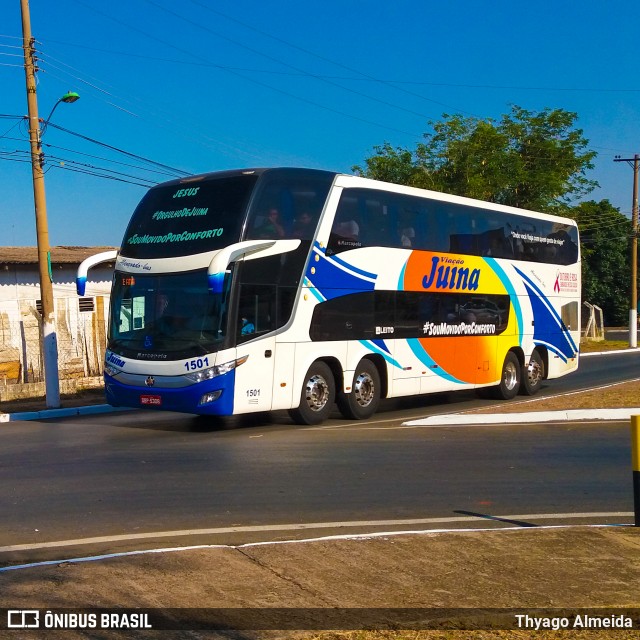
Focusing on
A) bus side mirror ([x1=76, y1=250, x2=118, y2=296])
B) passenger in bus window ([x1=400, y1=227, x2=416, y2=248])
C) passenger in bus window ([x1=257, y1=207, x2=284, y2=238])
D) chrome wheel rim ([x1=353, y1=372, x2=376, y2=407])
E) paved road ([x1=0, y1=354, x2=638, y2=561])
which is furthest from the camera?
passenger in bus window ([x1=400, y1=227, x2=416, y2=248])

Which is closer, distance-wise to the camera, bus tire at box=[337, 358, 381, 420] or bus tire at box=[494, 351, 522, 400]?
bus tire at box=[337, 358, 381, 420]

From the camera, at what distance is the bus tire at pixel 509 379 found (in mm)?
20609

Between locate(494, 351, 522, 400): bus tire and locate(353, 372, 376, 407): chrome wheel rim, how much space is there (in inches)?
187

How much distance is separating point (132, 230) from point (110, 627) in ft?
36.6

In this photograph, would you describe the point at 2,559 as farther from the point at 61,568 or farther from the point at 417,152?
the point at 417,152

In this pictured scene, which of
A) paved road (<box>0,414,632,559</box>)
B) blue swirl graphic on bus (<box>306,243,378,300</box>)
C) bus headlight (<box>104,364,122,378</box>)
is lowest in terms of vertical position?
paved road (<box>0,414,632,559</box>)

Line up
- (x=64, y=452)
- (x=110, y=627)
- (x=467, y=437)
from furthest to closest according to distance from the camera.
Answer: (x=467, y=437) < (x=64, y=452) < (x=110, y=627)

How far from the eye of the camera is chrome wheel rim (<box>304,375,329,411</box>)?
15562mm

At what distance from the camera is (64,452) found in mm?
12406

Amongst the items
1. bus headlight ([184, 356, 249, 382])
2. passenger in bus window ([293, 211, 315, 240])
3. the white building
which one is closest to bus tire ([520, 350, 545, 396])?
passenger in bus window ([293, 211, 315, 240])

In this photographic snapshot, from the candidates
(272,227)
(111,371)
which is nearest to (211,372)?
(111,371)

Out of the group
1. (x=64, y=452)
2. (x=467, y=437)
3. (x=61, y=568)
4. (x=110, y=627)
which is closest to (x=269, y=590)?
(x=110, y=627)

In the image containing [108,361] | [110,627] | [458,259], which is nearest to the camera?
[110,627]

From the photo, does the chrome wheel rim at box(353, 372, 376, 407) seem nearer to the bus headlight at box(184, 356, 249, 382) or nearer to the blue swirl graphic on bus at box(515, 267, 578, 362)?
the bus headlight at box(184, 356, 249, 382)
